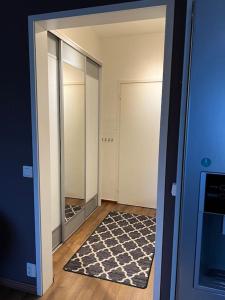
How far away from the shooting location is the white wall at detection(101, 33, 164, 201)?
11.8ft

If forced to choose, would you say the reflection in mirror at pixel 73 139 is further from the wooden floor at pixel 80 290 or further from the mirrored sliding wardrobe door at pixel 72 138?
the wooden floor at pixel 80 290

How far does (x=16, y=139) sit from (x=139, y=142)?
7.56ft

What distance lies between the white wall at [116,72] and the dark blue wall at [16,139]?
221 centimetres

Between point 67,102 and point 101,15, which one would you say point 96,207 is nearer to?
point 67,102

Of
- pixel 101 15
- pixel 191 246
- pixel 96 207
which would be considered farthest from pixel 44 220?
pixel 96 207

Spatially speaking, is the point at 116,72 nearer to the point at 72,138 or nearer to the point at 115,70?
the point at 115,70

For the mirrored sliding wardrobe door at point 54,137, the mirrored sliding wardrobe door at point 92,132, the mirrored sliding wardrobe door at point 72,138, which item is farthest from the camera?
the mirrored sliding wardrobe door at point 92,132

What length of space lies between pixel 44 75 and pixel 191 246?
5.24 feet

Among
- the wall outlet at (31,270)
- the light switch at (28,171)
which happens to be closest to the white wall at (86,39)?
the light switch at (28,171)

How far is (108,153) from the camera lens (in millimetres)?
4035

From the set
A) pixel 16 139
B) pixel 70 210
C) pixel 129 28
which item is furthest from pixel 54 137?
pixel 129 28

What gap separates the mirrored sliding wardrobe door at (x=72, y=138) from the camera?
2705 millimetres

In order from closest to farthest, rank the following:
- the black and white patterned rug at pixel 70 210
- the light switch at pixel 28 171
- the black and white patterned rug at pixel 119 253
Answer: the light switch at pixel 28 171 → the black and white patterned rug at pixel 119 253 → the black and white patterned rug at pixel 70 210

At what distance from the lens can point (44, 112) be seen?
188 cm
